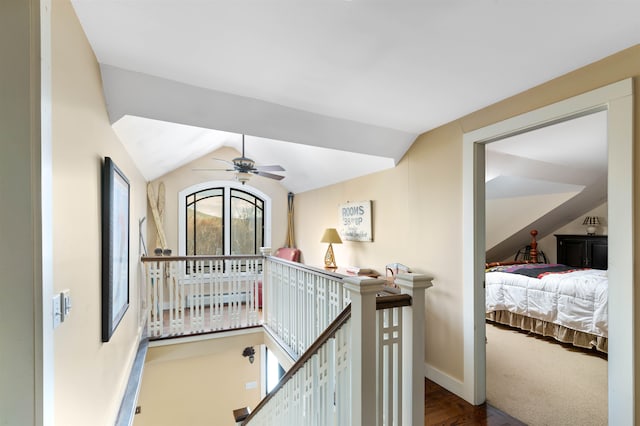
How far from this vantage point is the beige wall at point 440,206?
1934 mm

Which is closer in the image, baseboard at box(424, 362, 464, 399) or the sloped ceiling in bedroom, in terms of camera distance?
baseboard at box(424, 362, 464, 399)

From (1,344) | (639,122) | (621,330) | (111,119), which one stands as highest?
(111,119)

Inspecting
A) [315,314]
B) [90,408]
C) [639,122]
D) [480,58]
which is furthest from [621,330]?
[90,408]

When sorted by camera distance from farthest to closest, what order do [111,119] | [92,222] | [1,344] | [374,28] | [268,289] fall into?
1. [268,289]
2. [111,119]
3. [92,222]
4. [374,28]
5. [1,344]

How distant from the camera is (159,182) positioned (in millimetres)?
5191

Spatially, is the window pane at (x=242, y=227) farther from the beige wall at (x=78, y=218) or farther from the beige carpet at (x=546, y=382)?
the beige carpet at (x=546, y=382)

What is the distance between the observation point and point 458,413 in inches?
91.0

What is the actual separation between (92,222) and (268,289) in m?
2.51

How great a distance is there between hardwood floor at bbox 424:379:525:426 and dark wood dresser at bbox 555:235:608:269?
5.07 m

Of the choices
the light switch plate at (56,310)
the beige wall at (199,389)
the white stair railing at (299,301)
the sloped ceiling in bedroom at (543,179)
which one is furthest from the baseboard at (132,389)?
the sloped ceiling in bedroom at (543,179)

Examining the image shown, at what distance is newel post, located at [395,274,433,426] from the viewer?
53.0 inches

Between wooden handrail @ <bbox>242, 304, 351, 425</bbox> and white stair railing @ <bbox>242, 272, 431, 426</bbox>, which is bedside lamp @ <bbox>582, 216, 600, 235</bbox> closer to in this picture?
white stair railing @ <bbox>242, 272, 431, 426</bbox>

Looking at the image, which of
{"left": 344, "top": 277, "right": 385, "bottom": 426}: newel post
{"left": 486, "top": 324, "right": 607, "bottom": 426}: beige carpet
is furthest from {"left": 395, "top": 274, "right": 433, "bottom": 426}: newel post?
{"left": 486, "top": 324, "right": 607, "bottom": 426}: beige carpet

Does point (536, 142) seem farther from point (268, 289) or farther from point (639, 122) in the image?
point (268, 289)
